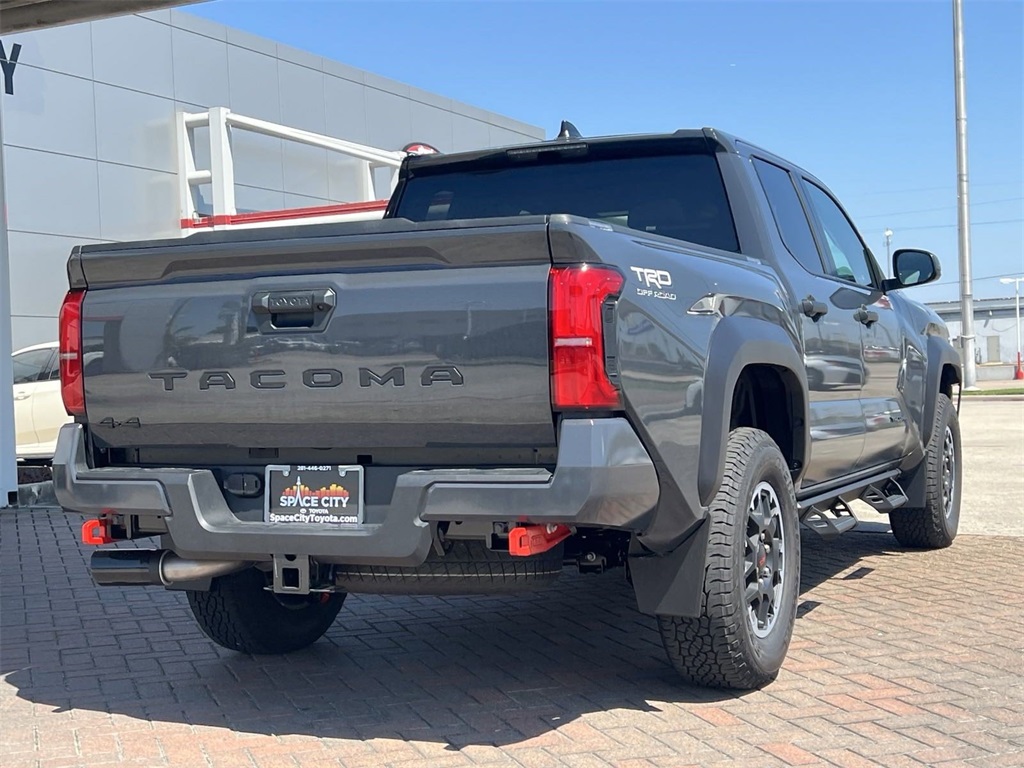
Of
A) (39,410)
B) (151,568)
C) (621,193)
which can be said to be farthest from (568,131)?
(39,410)

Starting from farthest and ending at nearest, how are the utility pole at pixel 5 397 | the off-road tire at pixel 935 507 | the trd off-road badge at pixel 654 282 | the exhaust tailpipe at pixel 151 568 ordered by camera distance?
the utility pole at pixel 5 397 < the off-road tire at pixel 935 507 < the exhaust tailpipe at pixel 151 568 < the trd off-road badge at pixel 654 282

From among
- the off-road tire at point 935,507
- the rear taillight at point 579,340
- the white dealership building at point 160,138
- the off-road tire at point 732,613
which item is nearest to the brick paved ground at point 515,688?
the off-road tire at point 732,613

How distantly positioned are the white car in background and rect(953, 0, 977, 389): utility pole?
20.9 metres

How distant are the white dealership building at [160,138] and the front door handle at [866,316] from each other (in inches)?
450

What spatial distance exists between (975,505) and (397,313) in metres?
7.02

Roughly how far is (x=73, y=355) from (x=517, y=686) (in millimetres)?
2046

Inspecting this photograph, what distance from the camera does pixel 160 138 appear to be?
18.5 metres

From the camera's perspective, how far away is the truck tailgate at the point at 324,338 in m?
3.64

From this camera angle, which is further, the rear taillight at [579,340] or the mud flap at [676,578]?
the mud flap at [676,578]

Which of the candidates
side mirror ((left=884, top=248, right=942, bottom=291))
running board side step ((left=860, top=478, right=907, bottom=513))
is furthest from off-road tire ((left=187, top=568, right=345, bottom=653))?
side mirror ((left=884, top=248, right=942, bottom=291))

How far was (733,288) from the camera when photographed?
445 cm

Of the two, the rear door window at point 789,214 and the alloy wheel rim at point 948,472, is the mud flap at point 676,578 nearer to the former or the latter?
the rear door window at point 789,214

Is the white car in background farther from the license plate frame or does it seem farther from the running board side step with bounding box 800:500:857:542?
the license plate frame

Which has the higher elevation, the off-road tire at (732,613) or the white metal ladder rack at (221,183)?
the white metal ladder rack at (221,183)
